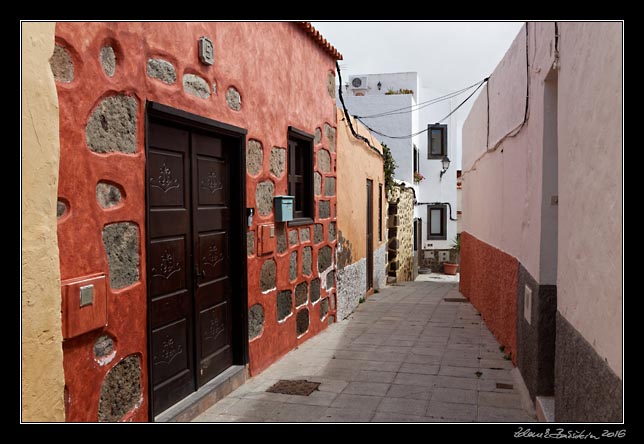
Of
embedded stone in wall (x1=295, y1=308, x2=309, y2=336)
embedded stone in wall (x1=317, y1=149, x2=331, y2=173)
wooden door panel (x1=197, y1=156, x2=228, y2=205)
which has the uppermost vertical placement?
embedded stone in wall (x1=317, y1=149, x2=331, y2=173)

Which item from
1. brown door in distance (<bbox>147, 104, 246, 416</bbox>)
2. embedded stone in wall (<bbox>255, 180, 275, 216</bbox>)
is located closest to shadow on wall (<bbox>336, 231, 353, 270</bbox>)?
embedded stone in wall (<bbox>255, 180, 275, 216</bbox>)

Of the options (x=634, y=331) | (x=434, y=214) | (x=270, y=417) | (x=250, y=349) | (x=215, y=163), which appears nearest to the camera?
(x=634, y=331)

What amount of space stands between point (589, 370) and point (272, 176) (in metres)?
3.51

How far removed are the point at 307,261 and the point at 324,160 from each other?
4.49 feet

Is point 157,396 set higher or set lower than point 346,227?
lower

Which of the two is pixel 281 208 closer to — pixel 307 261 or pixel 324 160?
pixel 307 261

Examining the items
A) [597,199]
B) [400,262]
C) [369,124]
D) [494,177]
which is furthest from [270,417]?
[369,124]

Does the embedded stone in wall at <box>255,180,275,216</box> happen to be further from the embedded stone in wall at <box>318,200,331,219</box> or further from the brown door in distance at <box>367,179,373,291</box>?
the brown door in distance at <box>367,179,373,291</box>

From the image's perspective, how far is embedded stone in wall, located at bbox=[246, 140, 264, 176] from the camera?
4.73m

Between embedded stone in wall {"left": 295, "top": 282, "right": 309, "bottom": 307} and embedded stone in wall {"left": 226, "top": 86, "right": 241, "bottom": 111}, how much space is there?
2262 mm

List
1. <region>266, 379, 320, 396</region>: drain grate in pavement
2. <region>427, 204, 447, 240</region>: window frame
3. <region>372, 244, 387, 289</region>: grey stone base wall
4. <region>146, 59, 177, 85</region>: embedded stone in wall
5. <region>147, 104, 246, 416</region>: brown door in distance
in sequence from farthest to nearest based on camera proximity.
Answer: <region>427, 204, 447, 240</region>: window frame → <region>372, 244, 387, 289</region>: grey stone base wall → <region>266, 379, 320, 396</region>: drain grate in pavement → <region>147, 104, 246, 416</region>: brown door in distance → <region>146, 59, 177, 85</region>: embedded stone in wall

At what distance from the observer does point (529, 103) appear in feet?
14.8

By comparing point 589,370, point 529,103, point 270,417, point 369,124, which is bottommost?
point 270,417

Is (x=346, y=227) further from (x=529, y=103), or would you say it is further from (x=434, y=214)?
(x=434, y=214)
